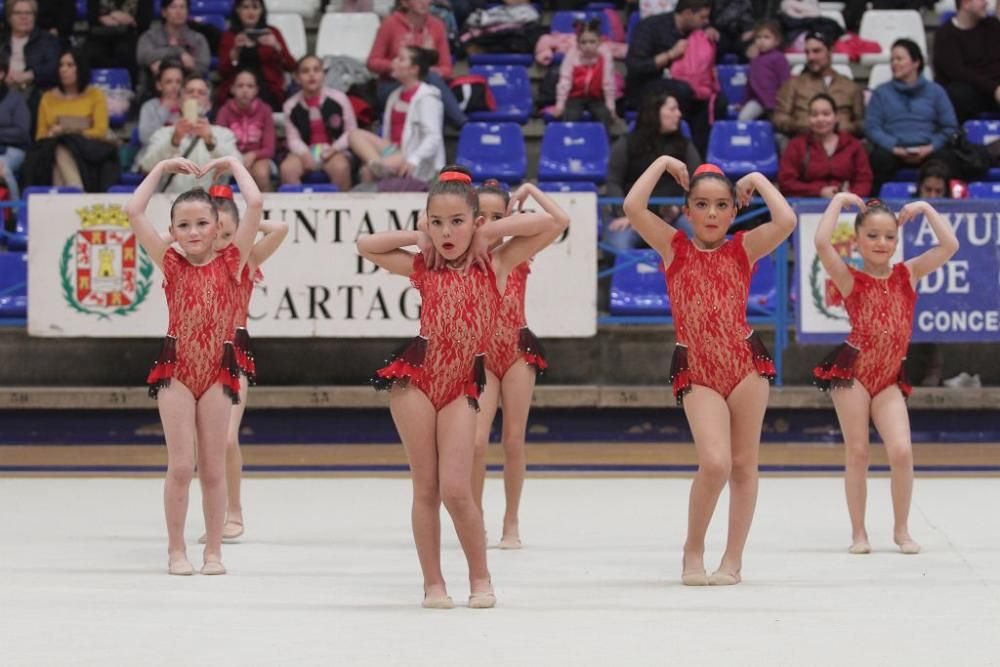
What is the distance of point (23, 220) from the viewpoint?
10.4 metres

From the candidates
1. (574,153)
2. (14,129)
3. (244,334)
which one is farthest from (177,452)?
(14,129)

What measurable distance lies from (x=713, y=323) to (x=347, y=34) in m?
7.32

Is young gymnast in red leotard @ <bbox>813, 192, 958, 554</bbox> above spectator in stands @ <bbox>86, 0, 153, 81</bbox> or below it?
below

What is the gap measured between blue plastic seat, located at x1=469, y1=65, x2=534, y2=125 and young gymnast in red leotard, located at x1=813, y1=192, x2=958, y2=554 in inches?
219

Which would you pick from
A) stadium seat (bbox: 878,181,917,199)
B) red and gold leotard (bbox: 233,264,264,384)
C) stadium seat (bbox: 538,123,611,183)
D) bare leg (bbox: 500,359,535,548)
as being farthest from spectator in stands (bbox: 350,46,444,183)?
bare leg (bbox: 500,359,535,548)

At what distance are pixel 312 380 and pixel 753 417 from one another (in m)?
5.14

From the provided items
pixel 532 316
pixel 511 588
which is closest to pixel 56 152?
pixel 532 316

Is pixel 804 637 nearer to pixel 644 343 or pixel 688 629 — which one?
pixel 688 629

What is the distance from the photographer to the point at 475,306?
15.4 ft

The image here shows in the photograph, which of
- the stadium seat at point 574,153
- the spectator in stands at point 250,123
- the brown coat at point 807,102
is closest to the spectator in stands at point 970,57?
the brown coat at point 807,102

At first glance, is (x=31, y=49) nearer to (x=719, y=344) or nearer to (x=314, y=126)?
(x=314, y=126)

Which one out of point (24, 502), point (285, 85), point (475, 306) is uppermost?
point (285, 85)

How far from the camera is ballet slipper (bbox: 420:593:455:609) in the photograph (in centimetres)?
463

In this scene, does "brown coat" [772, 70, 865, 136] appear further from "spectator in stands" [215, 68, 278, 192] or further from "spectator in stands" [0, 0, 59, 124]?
"spectator in stands" [0, 0, 59, 124]
